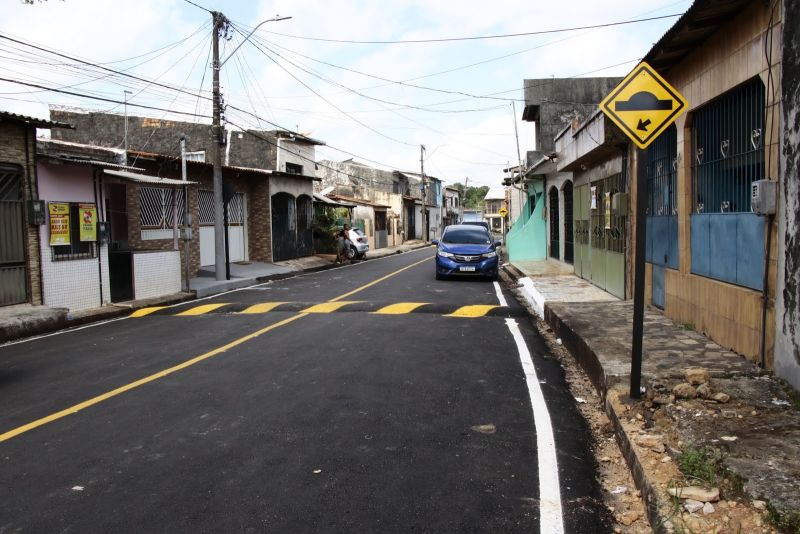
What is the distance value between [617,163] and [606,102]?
8166 millimetres

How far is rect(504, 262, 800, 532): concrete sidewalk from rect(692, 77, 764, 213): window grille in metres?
1.72

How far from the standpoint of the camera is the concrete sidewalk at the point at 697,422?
3.44 m

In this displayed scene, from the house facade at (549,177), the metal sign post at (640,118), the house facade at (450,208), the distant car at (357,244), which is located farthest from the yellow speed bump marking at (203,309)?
the house facade at (450,208)

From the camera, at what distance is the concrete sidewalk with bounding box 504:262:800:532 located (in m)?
3.44

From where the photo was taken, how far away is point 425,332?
9820mm

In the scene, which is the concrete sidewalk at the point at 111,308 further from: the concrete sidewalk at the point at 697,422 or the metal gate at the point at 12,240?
the concrete sidewalk at the point at 697,422

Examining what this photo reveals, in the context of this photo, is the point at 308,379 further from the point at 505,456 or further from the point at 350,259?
the point at 350,259

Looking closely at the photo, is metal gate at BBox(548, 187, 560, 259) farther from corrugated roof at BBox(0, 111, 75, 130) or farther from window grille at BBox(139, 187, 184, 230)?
corrugated roof at BBox(0, 111, 75, 130)

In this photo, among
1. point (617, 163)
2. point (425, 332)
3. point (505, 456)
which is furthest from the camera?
point (617, 163)

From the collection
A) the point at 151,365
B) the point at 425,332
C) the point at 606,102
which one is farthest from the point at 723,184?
the point at 151,365

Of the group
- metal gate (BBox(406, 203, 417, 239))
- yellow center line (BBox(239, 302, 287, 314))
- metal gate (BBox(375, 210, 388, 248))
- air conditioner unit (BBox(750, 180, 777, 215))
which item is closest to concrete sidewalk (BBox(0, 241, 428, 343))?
yellow center line (BBox(239, 302, 287, 314))

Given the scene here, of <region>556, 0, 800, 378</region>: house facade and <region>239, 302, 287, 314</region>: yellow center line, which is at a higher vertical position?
<region>556, 0, 800, 378</region>: house facade

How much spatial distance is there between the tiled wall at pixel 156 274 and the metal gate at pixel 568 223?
13.2m

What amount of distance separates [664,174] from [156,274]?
11375 millimetres
